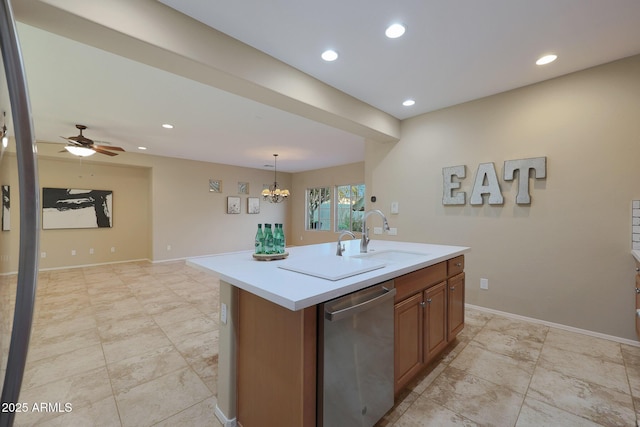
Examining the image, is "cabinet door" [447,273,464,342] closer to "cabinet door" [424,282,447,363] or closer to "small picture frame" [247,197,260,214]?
"cabinet door" [424,282,447,363]

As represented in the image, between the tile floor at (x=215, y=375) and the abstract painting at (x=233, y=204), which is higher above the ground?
the abstract painting at (x=233, y=204)

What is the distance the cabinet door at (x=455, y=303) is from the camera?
7.13 ft

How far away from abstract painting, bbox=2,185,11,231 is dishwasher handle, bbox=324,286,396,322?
98 centimetres

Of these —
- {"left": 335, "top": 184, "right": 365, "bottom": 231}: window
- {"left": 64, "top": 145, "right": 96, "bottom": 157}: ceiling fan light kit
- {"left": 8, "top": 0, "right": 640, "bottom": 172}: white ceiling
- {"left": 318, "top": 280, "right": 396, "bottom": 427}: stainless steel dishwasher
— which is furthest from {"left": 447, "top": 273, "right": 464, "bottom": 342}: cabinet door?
{"left": 64, "top": 145, "right": 96, "bottom": 157}: ceiling fan light kit

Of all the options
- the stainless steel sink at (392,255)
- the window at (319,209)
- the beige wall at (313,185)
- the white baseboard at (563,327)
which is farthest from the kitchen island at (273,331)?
the window at (319,209)

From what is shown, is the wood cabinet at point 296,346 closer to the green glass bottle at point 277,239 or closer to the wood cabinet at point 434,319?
the wood cabinet at point 434,319

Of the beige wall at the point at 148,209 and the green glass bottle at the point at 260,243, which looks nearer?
the green glass bottle at the point at 260,243

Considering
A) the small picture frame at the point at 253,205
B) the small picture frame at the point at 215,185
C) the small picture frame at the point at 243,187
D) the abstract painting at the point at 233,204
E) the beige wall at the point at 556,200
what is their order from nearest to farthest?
1. the beige wall at the point at 556,200
2. the small picture frame at the point at 215,185
3. the abstract painting at the point at 233,204
4. the small picture frame at the point at 243,187
5. the small picture frame at the point at 253,205

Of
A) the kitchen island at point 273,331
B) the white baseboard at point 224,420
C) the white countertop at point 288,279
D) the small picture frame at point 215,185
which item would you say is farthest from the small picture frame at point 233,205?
the white baseboard at point 224,420

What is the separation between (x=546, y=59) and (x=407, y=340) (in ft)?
8.98

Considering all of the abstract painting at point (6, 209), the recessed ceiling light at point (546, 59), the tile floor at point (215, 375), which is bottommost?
the tile floor at point (215, 375)

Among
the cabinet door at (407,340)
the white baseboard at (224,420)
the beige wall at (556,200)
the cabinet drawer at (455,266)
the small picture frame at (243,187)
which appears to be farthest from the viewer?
the small picture frame at (243,187)

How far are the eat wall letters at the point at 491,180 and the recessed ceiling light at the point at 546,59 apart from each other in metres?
0.91

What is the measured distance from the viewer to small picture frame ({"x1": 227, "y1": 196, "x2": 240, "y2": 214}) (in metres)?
7.47
